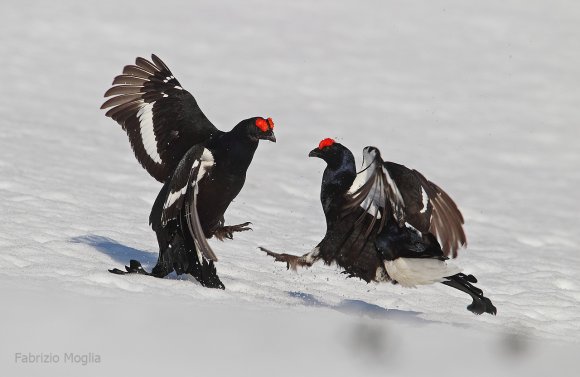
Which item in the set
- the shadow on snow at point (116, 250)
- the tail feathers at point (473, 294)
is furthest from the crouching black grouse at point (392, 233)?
the shadow on snow at point (116, 250)

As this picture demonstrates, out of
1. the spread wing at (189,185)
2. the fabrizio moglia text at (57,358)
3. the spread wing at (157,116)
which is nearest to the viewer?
the fabrizio moglia text at (57,358)

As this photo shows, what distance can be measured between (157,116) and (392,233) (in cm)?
183

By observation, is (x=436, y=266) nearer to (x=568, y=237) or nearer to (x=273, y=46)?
(x=568, y=237)

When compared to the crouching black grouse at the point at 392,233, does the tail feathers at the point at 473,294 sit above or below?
below

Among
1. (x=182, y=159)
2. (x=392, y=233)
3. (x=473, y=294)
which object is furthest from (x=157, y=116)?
(x=473, y=294)

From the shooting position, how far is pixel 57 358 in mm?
4066

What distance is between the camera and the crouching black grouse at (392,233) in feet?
19.8

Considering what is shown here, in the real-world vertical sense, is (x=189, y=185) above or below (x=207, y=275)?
above

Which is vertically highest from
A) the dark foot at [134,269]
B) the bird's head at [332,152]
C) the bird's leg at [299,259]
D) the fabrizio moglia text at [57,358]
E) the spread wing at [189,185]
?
the bird's head at [332,152]

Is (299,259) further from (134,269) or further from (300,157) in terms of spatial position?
(300,157)

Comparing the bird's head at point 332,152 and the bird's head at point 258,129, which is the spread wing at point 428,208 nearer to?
the bird's head at point 332,152

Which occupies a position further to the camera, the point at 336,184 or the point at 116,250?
the point at 116,250

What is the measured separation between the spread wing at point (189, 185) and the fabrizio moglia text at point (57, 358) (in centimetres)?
194

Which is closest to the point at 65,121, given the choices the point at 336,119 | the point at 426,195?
the point at 336,119
